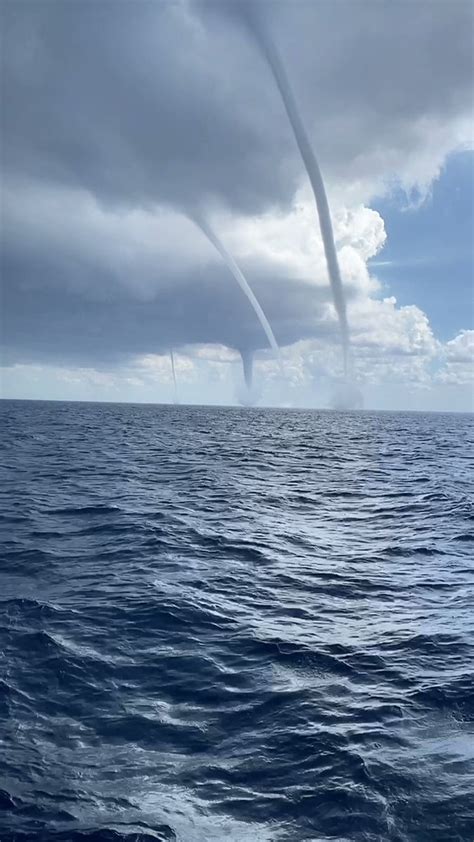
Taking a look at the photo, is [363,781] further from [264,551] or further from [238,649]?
[264,551]

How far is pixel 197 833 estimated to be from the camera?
18.7ft

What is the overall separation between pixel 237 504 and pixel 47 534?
8571 millimetres

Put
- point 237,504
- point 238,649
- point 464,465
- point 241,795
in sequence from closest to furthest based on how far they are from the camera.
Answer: point 241,795 → point 238,649 → point 237,504 → point 464,465

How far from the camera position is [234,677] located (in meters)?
8.83

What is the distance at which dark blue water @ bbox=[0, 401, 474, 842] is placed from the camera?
595 centimetres

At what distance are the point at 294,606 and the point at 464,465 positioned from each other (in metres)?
31.7

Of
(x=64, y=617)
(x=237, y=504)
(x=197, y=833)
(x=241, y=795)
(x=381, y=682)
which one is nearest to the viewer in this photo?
(x=197, y=833)

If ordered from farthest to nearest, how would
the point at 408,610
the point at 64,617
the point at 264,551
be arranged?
the point at 264,551
the point at 408,610
the point at 64,617

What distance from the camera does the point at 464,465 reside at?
3991 cm

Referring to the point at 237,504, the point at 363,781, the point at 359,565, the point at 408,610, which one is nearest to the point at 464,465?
the point at 237,504

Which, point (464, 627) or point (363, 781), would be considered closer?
point (363, 781)

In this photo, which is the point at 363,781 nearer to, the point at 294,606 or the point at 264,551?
the point at 294,606

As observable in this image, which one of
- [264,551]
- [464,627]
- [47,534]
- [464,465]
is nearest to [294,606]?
[464,627]

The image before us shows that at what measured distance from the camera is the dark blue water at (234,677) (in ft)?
19.5
